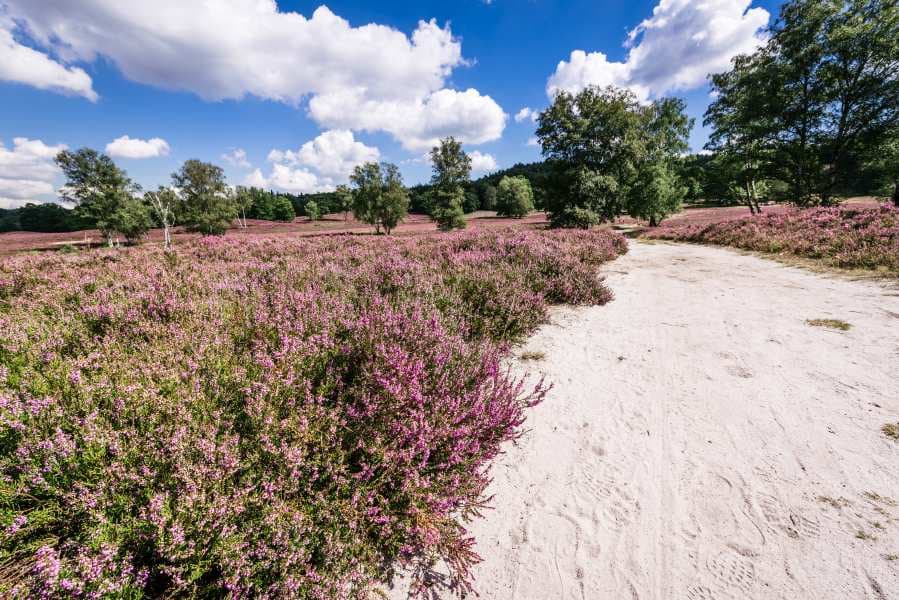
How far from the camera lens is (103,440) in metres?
1.65

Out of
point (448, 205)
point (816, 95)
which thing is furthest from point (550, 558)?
point (448, 205)

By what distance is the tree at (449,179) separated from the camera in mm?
37656

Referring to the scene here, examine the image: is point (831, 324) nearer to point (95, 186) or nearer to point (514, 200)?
point (95, 186)

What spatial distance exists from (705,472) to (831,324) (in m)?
4.64

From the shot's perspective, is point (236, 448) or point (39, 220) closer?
point (236, 448)

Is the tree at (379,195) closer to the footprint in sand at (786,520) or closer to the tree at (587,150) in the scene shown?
the tree at (587,150)

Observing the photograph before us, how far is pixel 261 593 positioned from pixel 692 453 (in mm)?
3145

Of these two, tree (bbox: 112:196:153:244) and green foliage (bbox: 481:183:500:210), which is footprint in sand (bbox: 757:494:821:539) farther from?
green foliage (bbox: 481:183:500:210)

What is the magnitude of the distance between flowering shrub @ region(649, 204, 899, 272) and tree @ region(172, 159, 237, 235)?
155 ft

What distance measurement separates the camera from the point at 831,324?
197 inches

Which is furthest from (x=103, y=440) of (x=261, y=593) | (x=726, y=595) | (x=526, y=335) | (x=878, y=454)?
(x=878, y=454)

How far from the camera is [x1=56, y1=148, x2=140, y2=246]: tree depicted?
34719 mm

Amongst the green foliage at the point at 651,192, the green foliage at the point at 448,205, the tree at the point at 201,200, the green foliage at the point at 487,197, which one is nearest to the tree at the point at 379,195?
the green foliage at the point at 448,205

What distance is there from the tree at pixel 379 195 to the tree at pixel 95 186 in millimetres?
23705
